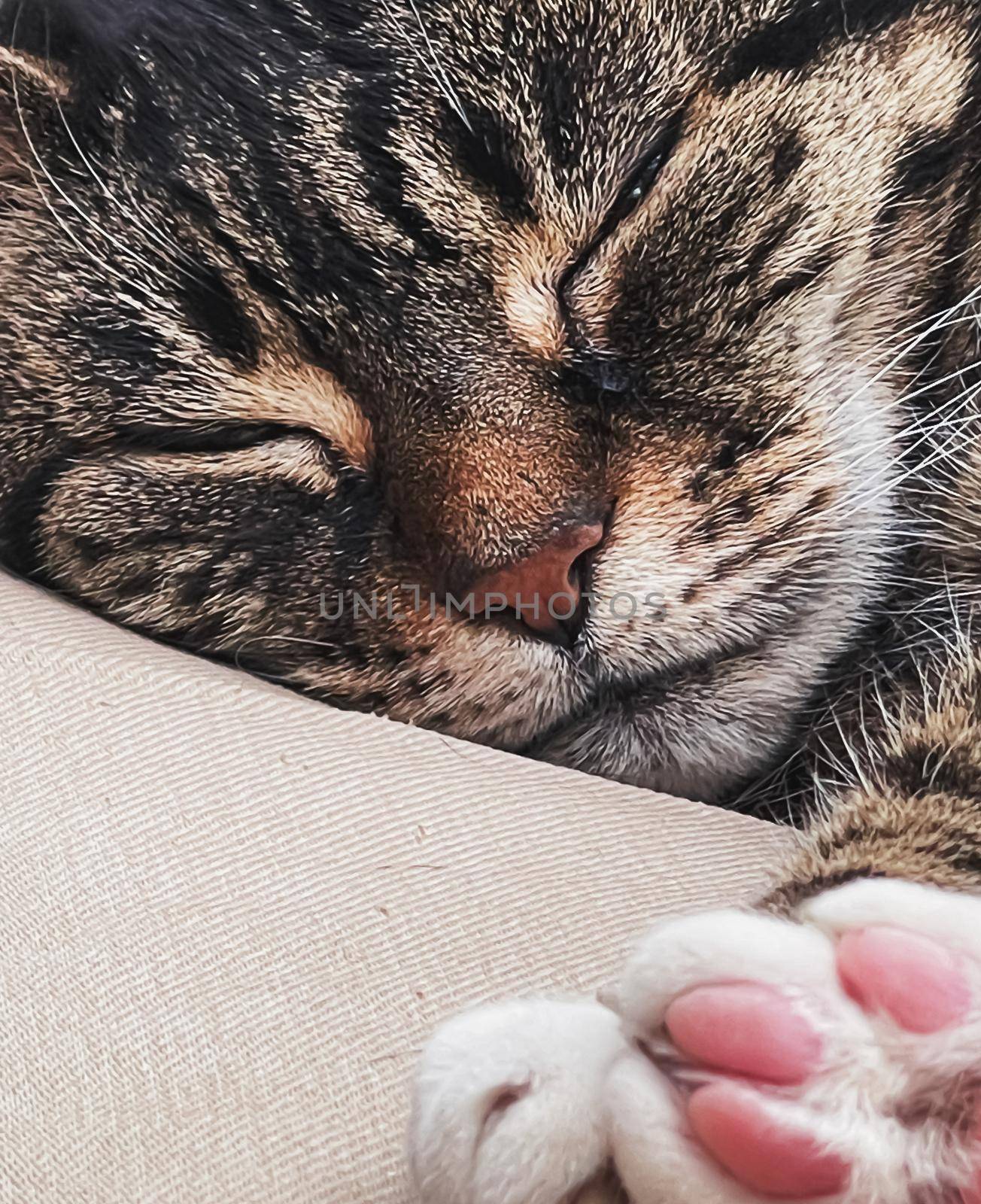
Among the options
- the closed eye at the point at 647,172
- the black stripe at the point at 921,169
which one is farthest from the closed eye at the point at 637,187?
the black stripe at the point at 921,169

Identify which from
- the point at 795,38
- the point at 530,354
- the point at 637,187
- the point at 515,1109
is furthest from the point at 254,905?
the point at 795,38

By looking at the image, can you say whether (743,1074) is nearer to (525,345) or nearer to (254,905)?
(254,905)

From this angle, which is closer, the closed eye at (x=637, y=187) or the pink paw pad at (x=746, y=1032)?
the pink paw pad at (x=746, y=1032)

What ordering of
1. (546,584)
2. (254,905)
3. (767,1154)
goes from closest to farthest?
(767,1154) < (254,905) < (546,584)

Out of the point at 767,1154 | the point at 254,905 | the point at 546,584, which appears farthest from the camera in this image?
the point at 546,584

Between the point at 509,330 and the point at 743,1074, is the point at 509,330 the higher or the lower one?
the higher one

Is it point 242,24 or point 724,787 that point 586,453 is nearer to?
point 724,787

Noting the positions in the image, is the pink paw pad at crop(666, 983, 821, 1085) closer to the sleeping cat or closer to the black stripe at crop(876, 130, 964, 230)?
the sleeping cat

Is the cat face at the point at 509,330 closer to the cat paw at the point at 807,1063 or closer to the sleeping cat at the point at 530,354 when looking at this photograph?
the sleeping cat at the point at 530,354
